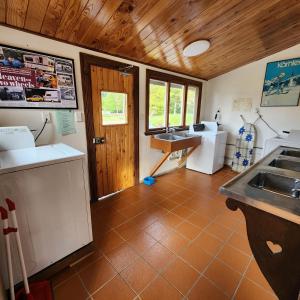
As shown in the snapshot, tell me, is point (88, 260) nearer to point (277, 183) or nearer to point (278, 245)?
point (278, 245)

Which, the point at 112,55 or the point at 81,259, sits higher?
the point at 112,55

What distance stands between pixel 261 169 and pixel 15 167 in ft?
5.84

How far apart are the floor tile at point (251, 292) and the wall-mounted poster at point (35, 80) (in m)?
2.43

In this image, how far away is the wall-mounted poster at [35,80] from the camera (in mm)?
1617

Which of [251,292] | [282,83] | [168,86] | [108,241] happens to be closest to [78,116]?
[108,241]

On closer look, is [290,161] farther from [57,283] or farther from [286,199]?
[57,283]

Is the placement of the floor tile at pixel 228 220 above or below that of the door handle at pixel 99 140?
below

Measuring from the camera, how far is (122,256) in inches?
65.7

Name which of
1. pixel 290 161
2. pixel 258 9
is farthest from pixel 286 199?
pixel 258 9

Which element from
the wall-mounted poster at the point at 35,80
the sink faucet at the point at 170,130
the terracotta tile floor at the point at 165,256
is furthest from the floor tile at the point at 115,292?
the sink faucet at the point at 170,130

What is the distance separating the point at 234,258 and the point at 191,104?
3306 mm

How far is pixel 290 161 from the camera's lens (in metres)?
1.61

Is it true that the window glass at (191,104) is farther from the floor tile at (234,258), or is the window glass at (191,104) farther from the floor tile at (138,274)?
the floor tile at (138,274)

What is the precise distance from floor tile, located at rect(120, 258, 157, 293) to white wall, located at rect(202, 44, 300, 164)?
3.38m
